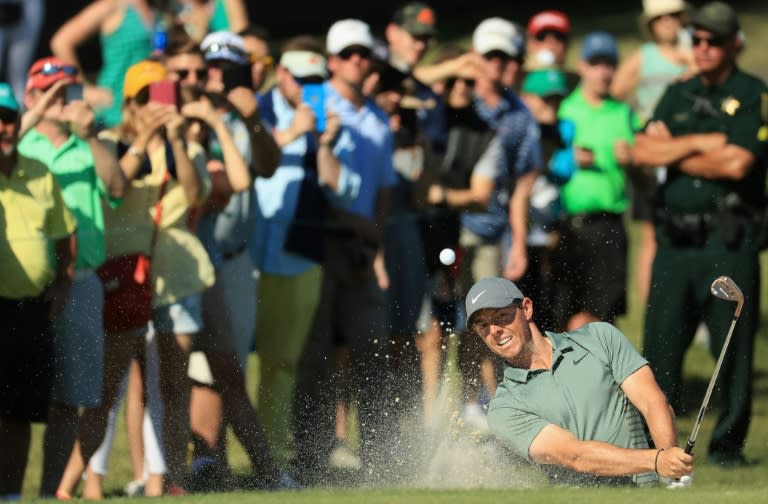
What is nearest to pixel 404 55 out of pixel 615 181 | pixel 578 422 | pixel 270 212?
pixel 615 181

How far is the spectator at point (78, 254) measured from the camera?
30.5ft

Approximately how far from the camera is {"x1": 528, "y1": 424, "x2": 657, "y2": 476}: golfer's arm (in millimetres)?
7543

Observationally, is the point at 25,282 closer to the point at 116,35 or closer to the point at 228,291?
the point at 228,291

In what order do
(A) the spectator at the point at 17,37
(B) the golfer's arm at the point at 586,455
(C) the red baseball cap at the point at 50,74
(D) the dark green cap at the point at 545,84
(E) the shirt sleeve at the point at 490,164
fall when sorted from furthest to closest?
(A) the spectator at the point at 17,37
(D) the dark green cap at the point at 545,84
(E) the shirt sleeve at the point at 490,164
(C) the red baseball cap at the point at 50,74
(B) the golfer's arm at the point at 586,455

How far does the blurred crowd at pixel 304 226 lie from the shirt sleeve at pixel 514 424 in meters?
1.40

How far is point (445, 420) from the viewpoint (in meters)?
9.70

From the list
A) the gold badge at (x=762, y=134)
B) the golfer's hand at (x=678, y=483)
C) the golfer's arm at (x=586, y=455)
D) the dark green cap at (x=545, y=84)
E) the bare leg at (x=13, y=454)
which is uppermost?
the dark green cap at (x=545, y=84)

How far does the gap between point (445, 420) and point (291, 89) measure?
80.5 inches

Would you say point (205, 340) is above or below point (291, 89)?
below

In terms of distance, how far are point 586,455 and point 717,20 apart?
371 centimetres

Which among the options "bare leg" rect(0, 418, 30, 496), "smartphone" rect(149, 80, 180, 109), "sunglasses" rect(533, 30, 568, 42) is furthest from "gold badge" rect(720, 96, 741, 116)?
"bare leg" rect(0, 418, 30, 496)

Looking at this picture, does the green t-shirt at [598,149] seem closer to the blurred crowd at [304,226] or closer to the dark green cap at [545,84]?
the blurred crowd at [304,226]

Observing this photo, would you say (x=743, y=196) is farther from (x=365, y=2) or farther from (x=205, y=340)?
(x=365, y=2)

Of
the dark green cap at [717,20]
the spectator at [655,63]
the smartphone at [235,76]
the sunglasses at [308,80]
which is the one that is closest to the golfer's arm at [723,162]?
the dark green cap at [717,20]
